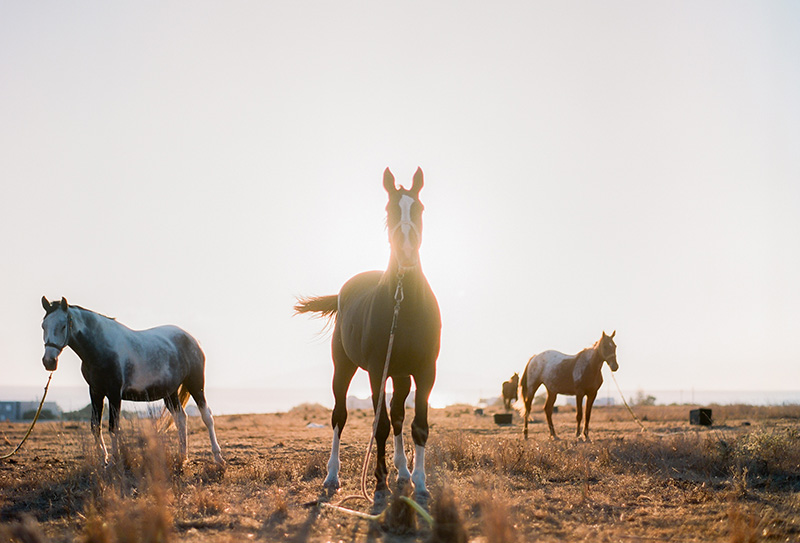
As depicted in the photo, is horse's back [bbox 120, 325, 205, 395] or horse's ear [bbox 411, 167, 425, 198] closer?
horse's ear [bbox 411, 167, 425, 198]

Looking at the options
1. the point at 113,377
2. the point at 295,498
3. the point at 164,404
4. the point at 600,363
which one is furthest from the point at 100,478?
the point at 600,363

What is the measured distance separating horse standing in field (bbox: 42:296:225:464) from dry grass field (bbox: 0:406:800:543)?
40.1 inches

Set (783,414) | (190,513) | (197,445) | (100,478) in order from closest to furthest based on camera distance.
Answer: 1. (190,513)
2. (100,478)
3. (197,445)
4. (783,414)

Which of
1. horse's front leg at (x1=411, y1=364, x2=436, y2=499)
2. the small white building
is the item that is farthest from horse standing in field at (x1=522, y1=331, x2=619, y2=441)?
the small white building

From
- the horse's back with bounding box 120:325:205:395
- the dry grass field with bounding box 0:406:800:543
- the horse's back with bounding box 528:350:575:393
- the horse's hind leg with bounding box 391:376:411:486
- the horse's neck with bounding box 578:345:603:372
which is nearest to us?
Answer: the dry grass field with bounding box 0:406:800:543

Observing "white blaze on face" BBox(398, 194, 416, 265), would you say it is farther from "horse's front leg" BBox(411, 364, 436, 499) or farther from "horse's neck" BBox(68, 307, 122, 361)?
"horse's neck" BBox(68, 307, 122, 361)

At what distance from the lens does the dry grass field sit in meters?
4.58

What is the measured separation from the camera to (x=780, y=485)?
23.1ft

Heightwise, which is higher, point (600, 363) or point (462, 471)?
point (600, 363)

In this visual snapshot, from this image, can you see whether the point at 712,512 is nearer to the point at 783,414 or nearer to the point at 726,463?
the point at 726,463

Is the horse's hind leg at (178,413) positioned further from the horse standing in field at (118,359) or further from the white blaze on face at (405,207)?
the white blaze on face at (405,207)

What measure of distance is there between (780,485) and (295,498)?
5261 mm

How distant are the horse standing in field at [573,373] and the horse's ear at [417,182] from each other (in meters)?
11.3

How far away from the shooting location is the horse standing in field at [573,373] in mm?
16797
